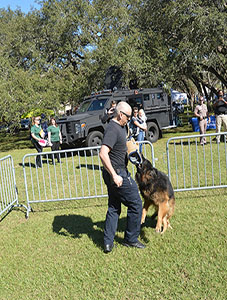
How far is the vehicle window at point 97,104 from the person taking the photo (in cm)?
1203

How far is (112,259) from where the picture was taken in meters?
3.79

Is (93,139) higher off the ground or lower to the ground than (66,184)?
higher

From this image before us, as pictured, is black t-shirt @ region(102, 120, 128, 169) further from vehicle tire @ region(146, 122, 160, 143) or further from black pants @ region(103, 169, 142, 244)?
vehicle tire @ region(146, 122, 160, 143)

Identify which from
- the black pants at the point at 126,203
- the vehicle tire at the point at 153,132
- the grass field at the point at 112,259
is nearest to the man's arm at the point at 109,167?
the black pants at the point at 126,203

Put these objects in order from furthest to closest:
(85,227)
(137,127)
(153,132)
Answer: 1. (153,132)
2. (137,127)
3. (85,227)

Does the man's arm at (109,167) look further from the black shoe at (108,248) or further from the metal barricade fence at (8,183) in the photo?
the metal barricade fence at (8,183)

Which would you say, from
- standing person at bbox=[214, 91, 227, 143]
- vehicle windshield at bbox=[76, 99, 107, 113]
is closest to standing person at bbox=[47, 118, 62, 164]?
vehicle windshield at bbox=[76, 99, 107, 113]

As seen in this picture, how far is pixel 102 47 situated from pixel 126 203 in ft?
48.6

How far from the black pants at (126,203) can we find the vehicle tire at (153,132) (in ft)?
31.4

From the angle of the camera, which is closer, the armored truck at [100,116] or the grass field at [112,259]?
the grass field at [112,259]

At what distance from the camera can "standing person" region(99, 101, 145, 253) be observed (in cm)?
357

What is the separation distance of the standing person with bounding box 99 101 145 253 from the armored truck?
7596 millimetres

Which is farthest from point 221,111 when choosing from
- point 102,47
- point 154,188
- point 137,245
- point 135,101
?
point 102,47

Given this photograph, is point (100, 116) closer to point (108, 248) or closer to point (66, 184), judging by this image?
point (66, 184)
